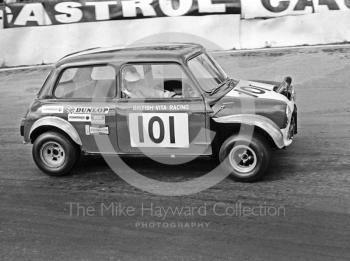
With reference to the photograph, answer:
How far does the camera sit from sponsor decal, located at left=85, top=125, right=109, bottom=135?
662cm

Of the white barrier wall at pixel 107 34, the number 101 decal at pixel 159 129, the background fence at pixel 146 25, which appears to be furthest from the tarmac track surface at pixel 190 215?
the white barrier wall at pixel 107 34

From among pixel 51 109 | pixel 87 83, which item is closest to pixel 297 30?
pixel 87 83

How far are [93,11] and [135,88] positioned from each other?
780 cm

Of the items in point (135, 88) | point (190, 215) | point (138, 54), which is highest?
point (138, 54)

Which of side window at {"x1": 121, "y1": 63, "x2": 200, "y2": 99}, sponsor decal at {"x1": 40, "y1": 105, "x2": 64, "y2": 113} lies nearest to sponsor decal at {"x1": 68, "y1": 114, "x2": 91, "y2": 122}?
sponsor decal at {"x1": 40, "y1": 105, "x2": 64, "y2": 113}

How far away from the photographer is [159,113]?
6.41 m

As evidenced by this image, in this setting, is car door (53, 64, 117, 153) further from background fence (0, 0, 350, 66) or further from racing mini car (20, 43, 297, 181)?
background fence (0, 0, 350, 66)

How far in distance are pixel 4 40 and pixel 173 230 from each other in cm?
1005

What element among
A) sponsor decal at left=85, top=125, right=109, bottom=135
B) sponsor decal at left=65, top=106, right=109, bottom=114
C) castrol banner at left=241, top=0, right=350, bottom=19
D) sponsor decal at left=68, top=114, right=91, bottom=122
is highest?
castrol banner at left=241, top=0, right=350, bottom=19

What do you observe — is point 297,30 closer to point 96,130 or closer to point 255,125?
point 255,125

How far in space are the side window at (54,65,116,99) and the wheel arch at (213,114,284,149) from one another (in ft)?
4.43

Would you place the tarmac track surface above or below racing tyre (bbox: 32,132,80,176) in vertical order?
below

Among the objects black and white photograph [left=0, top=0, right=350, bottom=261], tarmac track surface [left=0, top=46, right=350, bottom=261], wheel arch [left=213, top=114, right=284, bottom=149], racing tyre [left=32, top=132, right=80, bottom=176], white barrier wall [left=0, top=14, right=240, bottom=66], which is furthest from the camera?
white barrier wall [left=0, top=14, right=240, bottom=66]

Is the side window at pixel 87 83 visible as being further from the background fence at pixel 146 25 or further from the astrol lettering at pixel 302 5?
the astrol lettering at pixel 302 5
